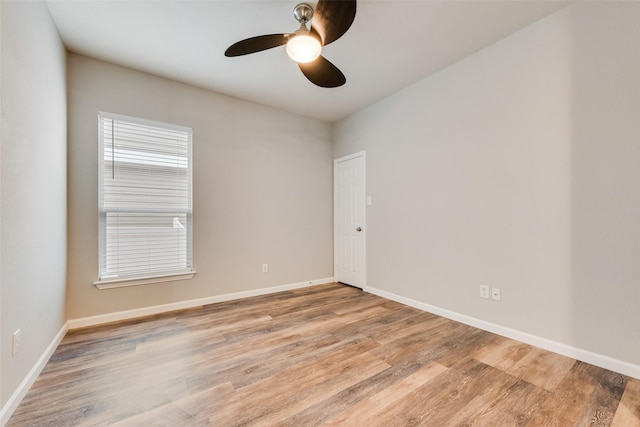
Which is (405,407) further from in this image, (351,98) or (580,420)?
(351,98)

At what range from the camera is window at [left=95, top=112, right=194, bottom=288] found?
9.03ft

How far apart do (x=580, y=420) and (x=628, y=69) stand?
2.22 m

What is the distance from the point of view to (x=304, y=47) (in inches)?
72.5

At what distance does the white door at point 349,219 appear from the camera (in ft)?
12.9

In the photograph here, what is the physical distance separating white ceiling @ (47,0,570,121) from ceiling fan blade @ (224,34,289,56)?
0.30 meters

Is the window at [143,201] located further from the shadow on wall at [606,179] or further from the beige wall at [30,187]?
the shadow on wall at [606,179]

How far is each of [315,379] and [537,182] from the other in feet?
7.66

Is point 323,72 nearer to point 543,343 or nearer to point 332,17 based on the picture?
point 332,17

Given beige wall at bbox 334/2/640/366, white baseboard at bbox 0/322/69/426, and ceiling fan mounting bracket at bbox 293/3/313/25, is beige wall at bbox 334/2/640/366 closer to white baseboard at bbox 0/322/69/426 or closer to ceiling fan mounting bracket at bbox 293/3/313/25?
ceiling fan mounting bracket at bbox 293/3/313/25

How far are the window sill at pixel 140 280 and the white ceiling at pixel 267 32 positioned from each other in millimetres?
2276

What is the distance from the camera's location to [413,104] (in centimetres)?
317

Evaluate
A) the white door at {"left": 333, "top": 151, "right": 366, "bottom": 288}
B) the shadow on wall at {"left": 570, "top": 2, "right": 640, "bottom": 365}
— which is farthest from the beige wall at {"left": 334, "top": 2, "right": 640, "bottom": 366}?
the white door at {"left": 333, "top": 151, "right": 366, "bottom": 288}

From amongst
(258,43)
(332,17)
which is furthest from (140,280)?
(332,17)

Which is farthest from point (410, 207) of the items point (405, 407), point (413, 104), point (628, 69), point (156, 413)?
point (156, 413)
